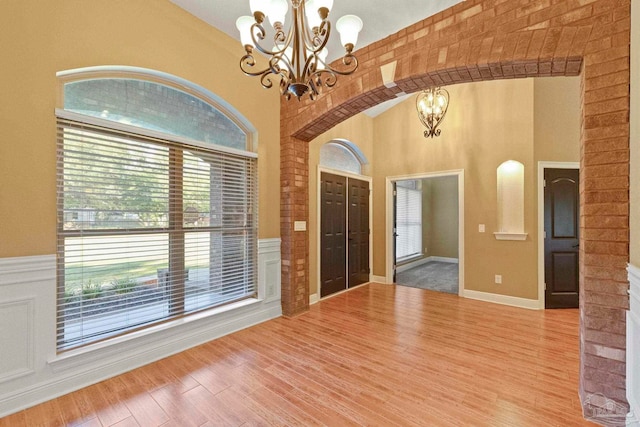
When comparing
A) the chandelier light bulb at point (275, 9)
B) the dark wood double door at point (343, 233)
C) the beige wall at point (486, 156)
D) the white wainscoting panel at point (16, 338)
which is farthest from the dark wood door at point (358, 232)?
the white wainscoting panel at point (16, 338)

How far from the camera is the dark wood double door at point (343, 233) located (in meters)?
4.57

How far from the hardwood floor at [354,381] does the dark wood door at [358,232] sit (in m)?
1.74

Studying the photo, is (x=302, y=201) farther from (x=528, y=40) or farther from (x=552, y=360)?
(x=552, y=360)

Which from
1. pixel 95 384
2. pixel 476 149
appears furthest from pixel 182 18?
pixel 476 149

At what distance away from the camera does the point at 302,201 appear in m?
3.79

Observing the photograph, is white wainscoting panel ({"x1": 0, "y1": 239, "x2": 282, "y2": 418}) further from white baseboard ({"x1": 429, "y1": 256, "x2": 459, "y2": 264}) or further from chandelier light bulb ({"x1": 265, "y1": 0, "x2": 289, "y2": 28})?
white baseboard ({"x1": 429, "y1": 256, "x2": 459, "y2": 264})

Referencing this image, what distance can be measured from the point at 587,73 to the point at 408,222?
546 centimetres

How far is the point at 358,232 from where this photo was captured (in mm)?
5281

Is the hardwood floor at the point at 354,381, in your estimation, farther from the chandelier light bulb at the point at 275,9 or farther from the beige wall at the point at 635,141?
the chandelier light bulb at the point at 275,9

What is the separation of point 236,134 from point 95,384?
2.68 m

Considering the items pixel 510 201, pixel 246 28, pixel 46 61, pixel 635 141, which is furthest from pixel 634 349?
pixel 46 61

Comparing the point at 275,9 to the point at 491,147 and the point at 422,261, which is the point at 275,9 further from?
the point at 422,261

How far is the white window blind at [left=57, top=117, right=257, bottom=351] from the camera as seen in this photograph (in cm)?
218

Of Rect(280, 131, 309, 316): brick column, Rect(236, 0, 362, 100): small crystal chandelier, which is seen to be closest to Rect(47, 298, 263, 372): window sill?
Rect(280, 131, 309, 316): brick column
